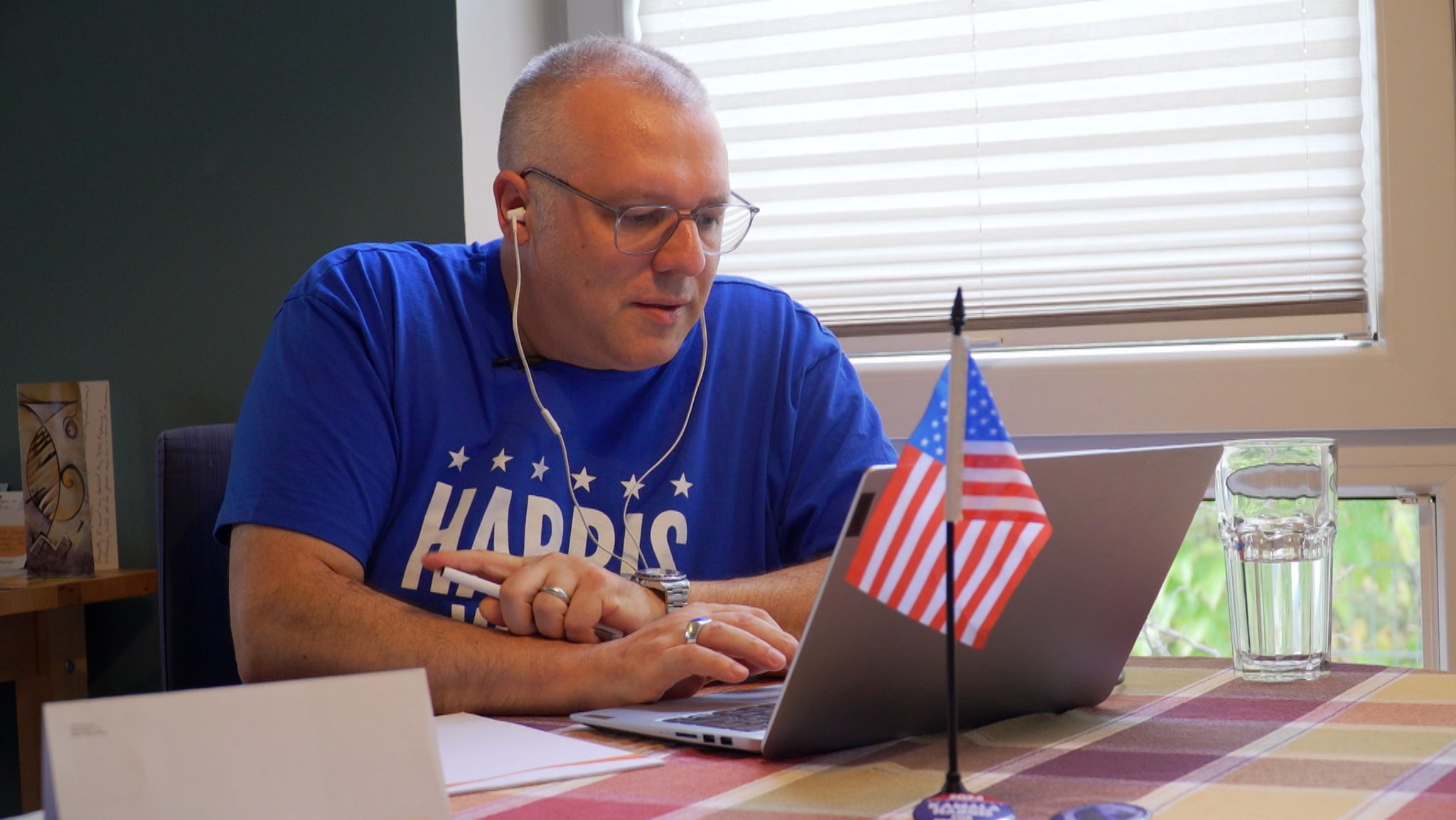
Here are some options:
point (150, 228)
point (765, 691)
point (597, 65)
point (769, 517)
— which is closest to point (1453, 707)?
point (765, 691)

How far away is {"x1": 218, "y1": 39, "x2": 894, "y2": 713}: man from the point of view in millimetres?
1272

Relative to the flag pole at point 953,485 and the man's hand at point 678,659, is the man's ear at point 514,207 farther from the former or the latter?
the flag pole at point 953,485

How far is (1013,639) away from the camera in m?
0.91

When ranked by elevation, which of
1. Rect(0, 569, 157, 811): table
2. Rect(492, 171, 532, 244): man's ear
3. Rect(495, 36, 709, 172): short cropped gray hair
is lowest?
Rect(0, 569, 157, 811): table

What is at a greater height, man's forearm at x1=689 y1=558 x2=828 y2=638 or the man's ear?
the man's ear

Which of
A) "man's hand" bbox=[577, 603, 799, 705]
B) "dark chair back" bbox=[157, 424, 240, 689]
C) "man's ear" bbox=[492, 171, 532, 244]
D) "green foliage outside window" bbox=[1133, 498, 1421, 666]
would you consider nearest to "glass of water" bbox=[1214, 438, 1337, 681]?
"man's hand" bbox=[577, 603, 799, 705]

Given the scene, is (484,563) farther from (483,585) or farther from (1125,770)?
(1125,770)

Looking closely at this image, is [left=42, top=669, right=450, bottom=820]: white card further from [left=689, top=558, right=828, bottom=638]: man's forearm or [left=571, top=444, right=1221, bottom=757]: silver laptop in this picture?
[left=689, top=558, right=828, bottom=638]: man's forearm

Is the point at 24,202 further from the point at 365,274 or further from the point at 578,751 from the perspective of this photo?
the point at 578,751

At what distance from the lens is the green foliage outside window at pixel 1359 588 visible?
1914mm

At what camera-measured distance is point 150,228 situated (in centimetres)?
234

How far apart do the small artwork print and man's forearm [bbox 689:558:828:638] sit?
1.25 meters

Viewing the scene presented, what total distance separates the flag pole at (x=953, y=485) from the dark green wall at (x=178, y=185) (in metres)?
1.57

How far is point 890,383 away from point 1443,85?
2.84ft
